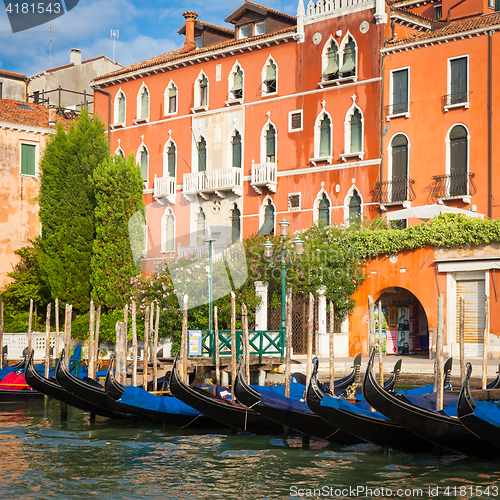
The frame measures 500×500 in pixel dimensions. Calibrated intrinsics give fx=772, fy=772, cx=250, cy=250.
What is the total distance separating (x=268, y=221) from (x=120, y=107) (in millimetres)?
7178

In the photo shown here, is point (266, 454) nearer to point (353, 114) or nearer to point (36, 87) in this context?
point (353, 114)

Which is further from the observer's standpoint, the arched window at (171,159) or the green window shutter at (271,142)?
the arched window at (171,159)

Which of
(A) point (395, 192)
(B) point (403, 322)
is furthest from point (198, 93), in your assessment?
(B) point (403, 322)

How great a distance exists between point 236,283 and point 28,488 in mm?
10615

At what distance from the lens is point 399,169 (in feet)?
63.5

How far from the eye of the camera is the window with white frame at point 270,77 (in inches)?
854

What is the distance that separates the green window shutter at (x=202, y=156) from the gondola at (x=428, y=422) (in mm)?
14895

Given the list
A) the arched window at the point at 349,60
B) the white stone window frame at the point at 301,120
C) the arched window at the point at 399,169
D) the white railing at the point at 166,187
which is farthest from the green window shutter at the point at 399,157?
the white railing at the point at 166,187

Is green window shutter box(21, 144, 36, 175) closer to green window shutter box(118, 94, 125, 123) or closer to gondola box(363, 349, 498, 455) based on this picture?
green window shutter box(118, 94, 125, 123)

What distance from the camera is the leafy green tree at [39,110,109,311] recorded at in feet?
70.1

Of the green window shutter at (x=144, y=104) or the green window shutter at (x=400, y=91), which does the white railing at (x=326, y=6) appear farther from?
the green window shutter at (x=144, y=104)

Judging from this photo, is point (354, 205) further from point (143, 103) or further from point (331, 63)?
point (143, 103)

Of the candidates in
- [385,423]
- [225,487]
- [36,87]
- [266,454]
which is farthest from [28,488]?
[36,87]

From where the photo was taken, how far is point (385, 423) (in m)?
9.33
